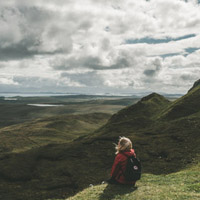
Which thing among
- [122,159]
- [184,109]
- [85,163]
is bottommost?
[85,163]

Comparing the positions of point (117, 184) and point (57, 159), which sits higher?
point (117, 184)

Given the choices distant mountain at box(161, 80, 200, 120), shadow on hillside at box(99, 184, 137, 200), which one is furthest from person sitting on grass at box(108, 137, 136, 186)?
distant mountain at box(161, 80, 200, 120)

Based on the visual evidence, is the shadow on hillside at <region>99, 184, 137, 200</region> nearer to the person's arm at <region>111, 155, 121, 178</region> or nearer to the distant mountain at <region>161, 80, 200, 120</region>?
the person's arm at <region>111, 155, 121, 178</region>

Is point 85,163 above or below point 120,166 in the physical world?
below

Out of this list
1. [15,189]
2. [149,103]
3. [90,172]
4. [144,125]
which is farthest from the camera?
[149,103]

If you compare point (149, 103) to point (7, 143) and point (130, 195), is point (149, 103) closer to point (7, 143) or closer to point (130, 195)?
point (130, 195)

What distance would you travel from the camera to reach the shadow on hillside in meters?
17.0

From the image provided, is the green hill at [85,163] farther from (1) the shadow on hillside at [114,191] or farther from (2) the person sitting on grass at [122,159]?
(2) the person sitting on grass at [122,159]

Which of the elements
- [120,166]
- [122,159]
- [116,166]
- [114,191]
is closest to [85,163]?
[114,191]

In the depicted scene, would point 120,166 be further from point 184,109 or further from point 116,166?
point 184,109

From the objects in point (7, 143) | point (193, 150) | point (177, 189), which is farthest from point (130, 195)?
point (7, 143)

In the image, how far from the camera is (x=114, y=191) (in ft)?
58.3

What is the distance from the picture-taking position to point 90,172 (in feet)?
114

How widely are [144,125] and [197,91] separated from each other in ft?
128
